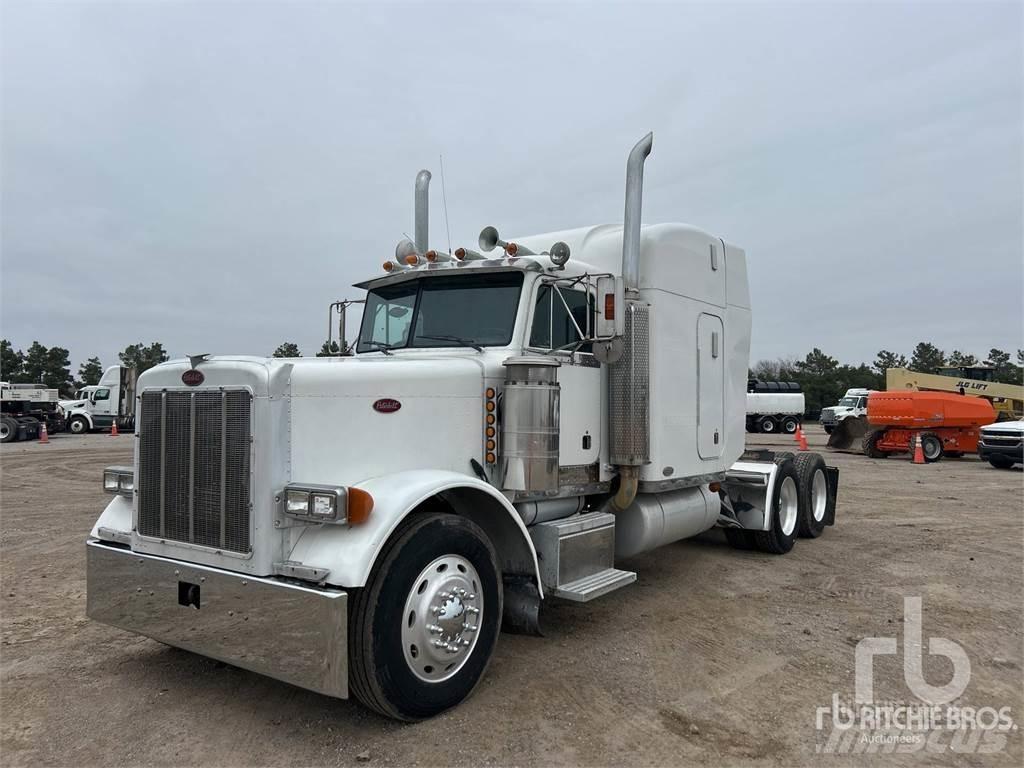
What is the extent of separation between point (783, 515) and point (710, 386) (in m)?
2.49

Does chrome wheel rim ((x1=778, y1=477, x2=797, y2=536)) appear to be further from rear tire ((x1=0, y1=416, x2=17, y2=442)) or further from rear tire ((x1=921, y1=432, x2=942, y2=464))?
rear tire ((x1=0, y1=416, x2=17, y2=442))

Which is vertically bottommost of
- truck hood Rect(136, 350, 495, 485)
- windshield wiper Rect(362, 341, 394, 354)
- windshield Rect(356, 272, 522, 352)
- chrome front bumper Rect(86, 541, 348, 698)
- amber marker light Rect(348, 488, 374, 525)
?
chrome front bumper Rect(86, 541, 348, 698)

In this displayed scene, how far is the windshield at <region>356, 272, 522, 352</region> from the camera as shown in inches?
202

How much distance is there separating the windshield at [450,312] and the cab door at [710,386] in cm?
239

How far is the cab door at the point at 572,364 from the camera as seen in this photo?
521 cm

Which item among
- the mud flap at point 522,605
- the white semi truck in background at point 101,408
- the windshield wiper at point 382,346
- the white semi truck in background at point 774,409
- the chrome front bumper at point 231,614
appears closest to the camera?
the chrome front bumper at point 231,614

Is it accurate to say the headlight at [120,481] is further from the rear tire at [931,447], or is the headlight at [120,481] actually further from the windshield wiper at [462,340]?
the rear tire at [931,447]

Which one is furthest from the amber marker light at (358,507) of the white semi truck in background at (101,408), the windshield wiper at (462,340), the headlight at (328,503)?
the white semi truck in background at (101,408)

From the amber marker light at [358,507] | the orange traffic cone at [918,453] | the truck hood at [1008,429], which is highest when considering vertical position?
the amber marker light at [358,507]

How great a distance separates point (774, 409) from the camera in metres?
38.3

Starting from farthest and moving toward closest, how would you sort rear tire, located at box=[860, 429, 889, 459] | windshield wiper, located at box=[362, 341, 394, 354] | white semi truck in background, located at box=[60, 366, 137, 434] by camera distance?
white semi truck in background, located at box=[60, 366, 137, 434] → rear tire, located at box=[860, 429, 889, 459] → windshield wiper, located at box=[362, 341, 394, 354]

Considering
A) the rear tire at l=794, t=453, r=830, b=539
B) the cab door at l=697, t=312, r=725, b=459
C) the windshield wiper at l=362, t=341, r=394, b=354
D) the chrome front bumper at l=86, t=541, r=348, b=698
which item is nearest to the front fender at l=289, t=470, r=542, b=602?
the chrome front bumper at l=86, t=541, r=348, b=698

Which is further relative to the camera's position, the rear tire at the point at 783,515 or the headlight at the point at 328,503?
the rear tire at the point at 783,515

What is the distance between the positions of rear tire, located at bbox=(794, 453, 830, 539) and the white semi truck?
261 cm
